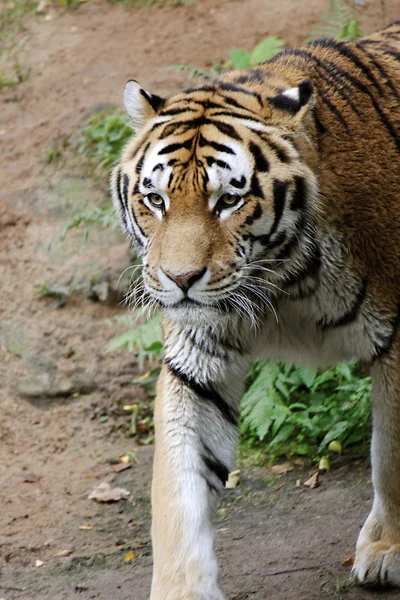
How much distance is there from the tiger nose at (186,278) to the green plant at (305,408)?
2.24 m

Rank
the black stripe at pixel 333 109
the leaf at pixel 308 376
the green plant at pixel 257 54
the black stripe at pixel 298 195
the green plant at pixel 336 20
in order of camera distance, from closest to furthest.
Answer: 1. the black stripe at pixel 298 195
2. the black stripe at pixel 333 109
3. the leaf at pixel 308 376
4. the green plant at pixel 257 54
5. the green plant at pixel 336 20

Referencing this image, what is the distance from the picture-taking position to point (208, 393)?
158 inches

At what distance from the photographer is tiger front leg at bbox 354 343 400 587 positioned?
155 inches

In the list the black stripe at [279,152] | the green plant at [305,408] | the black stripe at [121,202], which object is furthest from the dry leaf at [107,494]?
the black stripe at [279,152]

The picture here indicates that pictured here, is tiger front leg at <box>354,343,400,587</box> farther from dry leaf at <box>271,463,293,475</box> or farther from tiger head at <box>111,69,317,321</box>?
dry leaf at <box>271,463,293,475</box>

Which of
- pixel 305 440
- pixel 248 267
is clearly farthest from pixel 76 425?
pixel 248 267

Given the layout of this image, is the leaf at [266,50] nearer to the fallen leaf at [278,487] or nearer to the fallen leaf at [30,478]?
the fallen leaf at [278,487]

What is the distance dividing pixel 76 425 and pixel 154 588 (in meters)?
2.75

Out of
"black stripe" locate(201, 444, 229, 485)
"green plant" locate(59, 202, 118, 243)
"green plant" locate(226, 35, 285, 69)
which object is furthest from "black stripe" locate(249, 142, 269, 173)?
"green plant" locate(226, 35, 285, 69)

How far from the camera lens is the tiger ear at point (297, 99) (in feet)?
11.8

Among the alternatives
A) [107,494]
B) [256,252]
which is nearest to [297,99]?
[256,252]

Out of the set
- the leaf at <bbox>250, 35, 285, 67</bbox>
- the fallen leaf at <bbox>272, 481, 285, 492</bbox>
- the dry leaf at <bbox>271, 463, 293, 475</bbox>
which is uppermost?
the leaf at <bbox>250, 35, 285, 67</bbox>

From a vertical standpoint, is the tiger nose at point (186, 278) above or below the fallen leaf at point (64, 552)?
above

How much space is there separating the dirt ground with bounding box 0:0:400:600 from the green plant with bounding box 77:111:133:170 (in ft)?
0.57
